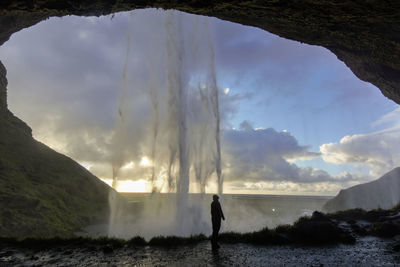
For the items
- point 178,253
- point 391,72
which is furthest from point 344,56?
point 178,253

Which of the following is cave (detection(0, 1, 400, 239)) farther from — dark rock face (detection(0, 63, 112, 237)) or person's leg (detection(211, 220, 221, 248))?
dark rock face (detection(0, 63, 112, 237))

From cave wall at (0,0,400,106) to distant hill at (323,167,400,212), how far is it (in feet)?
210

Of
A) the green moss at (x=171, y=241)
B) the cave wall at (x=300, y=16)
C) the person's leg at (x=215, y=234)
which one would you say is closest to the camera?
the cave wall at (x=300, y=16)

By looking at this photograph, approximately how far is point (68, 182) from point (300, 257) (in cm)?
6044

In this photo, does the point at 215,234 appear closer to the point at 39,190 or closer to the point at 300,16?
the point at 300,16

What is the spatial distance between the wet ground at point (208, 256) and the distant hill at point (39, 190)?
2787cm

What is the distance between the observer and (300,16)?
456 inches

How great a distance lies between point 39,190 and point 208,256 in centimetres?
5158

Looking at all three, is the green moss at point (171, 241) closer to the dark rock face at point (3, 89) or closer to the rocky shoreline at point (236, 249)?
the rocky shoreline at point (236, 249)

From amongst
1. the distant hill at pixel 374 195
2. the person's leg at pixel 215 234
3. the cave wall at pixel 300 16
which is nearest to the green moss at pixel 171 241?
the person's leg at pixel 215 234

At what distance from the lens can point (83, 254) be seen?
31.5 feet

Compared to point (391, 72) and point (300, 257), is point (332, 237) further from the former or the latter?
point (391, 72)

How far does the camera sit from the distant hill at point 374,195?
64.7 metres

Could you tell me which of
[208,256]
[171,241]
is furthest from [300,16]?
[171,241]
